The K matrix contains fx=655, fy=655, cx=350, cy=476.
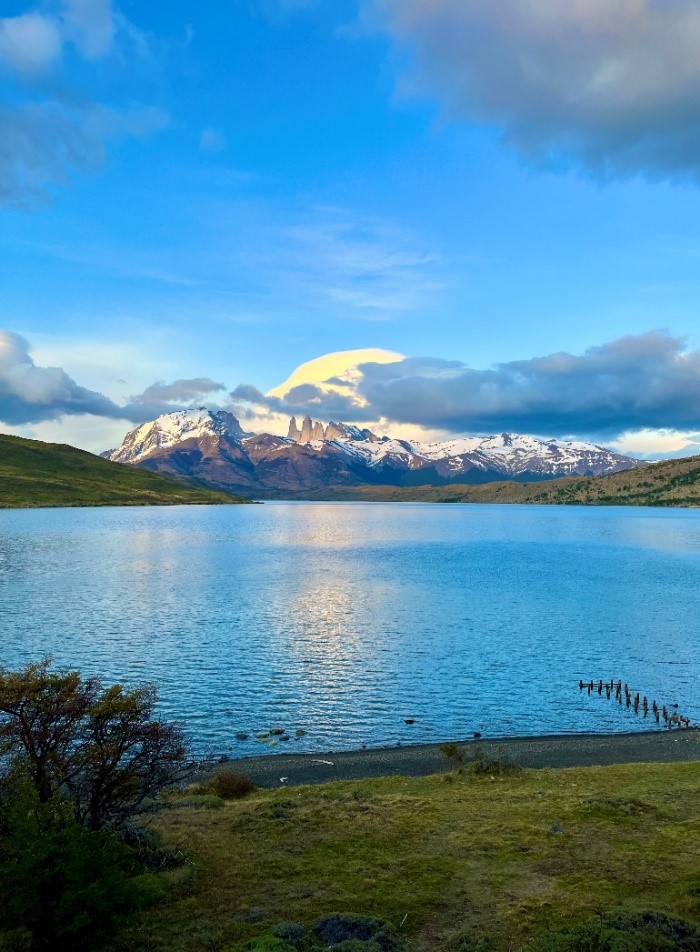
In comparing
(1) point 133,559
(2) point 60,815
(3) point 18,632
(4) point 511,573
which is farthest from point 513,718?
(1) point 133,559

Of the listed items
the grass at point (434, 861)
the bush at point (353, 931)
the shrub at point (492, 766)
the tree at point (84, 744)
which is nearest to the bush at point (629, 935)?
the grass at point (434, 861)

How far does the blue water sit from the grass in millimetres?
18468

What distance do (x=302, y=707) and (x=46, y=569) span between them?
103 m

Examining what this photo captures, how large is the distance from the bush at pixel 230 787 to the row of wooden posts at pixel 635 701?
3853 cm

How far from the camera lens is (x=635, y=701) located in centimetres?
6091

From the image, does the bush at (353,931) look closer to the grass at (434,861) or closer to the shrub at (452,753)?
the grass at (434,861)

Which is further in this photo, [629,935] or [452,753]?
[452,753]

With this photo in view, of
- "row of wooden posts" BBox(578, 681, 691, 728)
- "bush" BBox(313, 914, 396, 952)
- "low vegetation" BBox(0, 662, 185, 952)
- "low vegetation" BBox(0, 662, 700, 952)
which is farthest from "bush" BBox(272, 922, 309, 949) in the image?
"row of wooden posts" BBox(578, 681, 691, 728)

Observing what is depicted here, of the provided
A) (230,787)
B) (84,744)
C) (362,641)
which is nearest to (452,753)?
(230,787)

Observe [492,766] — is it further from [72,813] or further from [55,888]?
[55,888]

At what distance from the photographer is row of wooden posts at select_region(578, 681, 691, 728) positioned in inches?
2286

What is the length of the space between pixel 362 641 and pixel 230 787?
48.2m

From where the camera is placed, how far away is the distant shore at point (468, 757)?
43469 mm

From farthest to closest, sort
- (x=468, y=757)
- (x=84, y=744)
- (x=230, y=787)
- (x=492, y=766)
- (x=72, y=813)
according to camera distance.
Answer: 1. (x=468, y=757)
2. (x=492, y=766)
3. (x=230, y=787)
4. (x=84, y=744)
5. (x=72, y=813)
